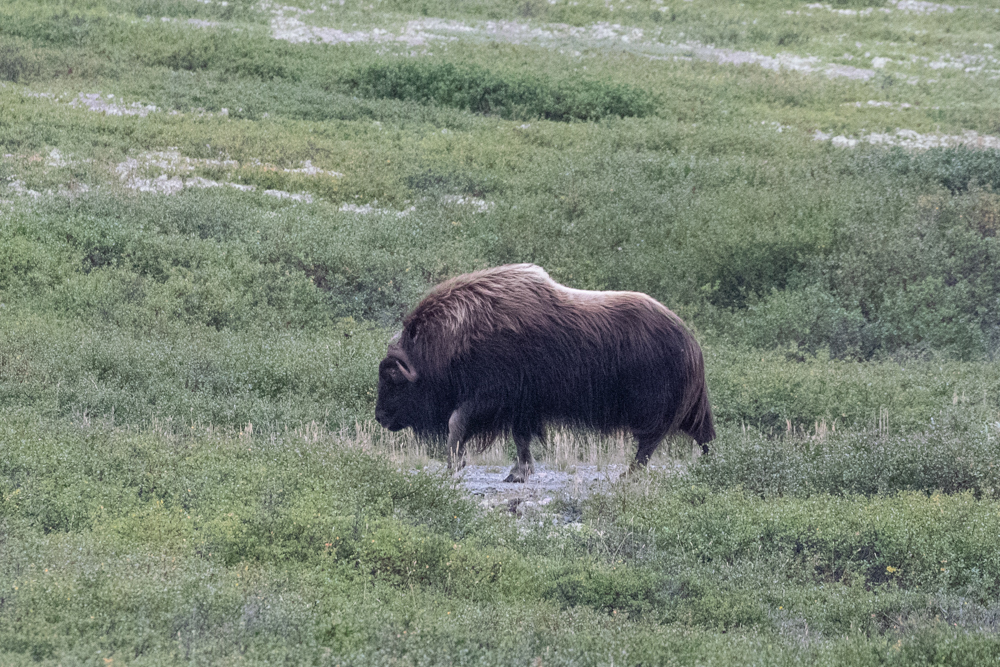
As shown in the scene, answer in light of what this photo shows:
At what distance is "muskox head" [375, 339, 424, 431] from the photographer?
8.59 m

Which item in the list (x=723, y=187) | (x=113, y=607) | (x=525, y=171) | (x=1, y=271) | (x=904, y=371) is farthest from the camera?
(x=525, y=171)

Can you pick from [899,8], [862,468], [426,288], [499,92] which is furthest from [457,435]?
[899,8]

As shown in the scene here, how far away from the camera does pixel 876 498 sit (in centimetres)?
743

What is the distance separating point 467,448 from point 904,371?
6.41 metres

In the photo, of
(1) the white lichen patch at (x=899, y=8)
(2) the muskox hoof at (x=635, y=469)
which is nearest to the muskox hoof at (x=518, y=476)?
(2) the muskox hoof at (x=635, y=469)

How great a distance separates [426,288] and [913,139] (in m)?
14.7

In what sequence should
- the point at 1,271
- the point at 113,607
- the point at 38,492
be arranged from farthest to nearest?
the point at 1,271 → the point at 38,492 → the point at 113,607

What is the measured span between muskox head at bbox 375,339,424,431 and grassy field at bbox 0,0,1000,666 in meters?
0.40

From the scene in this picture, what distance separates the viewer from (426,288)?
1466 centimetres

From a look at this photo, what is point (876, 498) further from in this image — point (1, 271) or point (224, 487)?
point (1, 271)

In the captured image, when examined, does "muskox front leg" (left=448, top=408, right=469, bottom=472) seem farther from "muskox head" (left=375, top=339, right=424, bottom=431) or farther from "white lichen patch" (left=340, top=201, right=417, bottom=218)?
"white lichen patch" (left=340, top=201, right=417, bottom=218)

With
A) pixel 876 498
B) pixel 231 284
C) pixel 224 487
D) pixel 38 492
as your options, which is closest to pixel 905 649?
pixel 876 498

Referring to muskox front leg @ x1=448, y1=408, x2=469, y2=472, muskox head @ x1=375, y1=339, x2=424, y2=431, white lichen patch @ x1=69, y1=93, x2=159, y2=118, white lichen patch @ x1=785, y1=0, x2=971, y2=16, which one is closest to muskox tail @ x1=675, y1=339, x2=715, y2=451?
muskox front leg @ x1=448, y1=408, x2=469, y2=472

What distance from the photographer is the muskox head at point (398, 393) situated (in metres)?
8.59
